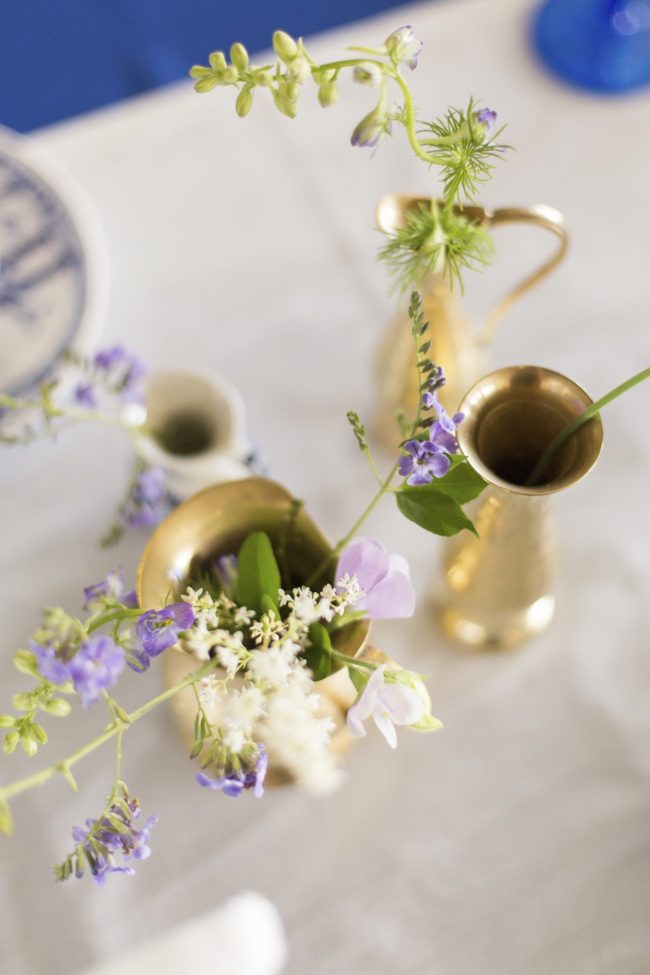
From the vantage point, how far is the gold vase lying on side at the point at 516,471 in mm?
416

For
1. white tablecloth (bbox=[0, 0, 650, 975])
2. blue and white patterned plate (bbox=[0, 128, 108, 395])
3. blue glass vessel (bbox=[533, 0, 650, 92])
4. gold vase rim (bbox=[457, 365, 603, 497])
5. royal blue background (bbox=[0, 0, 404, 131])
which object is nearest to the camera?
gold vase rim (bbox=[457, 365, 603, 497])

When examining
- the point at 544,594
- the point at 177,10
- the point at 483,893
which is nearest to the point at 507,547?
the point at 544,594

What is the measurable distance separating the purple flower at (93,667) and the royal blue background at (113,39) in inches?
29.6

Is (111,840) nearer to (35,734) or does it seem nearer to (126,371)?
(35,734)

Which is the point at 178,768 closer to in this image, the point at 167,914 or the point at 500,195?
the point at 167,914

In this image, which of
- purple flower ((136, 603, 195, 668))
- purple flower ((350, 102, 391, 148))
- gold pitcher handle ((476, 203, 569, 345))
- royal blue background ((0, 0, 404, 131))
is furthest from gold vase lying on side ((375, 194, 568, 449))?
royal blue background ((0, 0, 404, 131))

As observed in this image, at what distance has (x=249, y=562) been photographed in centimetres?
42

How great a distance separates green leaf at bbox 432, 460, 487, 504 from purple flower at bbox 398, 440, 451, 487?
22 mm

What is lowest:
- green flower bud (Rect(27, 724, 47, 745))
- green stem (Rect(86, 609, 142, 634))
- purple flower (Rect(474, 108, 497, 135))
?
green flower bud (Rect(27, 724, 47, 745))

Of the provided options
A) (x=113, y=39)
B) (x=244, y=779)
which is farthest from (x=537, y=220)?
(x=113, y=39)

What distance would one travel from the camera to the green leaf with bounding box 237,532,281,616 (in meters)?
0.41

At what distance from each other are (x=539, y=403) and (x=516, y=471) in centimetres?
4

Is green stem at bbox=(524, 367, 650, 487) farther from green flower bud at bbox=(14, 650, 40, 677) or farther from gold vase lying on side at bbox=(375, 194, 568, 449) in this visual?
green flower bud at bbox=(14, 650, 40, 677)

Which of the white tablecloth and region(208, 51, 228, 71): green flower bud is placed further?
the white tablecloth
